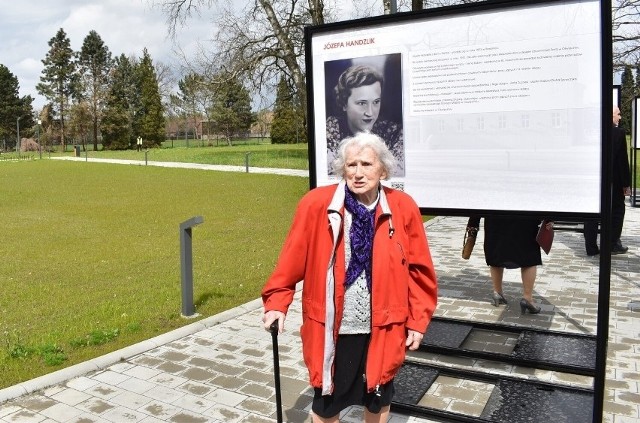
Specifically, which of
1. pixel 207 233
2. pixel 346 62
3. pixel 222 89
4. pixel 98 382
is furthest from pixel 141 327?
pixel 222 89

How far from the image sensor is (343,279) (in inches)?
109

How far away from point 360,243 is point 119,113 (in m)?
77.1

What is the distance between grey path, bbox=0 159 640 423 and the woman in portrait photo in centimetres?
183

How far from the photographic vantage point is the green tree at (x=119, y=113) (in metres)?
73.8

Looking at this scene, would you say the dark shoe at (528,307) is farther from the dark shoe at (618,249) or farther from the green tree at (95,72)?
the green tree at (95,72)

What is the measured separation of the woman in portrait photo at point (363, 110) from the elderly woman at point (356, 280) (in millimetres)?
1279

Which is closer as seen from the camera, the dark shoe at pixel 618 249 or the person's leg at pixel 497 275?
the person's leg at pixel 497 275

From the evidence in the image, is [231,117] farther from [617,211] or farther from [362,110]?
[362,110]

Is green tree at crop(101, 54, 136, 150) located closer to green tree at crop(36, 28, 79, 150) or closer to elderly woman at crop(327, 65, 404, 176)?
green tree at crop(36, 28, 79, 150)

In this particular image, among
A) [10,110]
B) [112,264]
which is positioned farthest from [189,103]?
[112,264]

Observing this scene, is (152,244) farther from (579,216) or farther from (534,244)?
(579,216)

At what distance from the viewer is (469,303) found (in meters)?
6.49

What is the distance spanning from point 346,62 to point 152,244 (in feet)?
24.5

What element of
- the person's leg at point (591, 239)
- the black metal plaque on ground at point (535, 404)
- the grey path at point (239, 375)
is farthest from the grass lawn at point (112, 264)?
the person's leg at point (591, 239)
